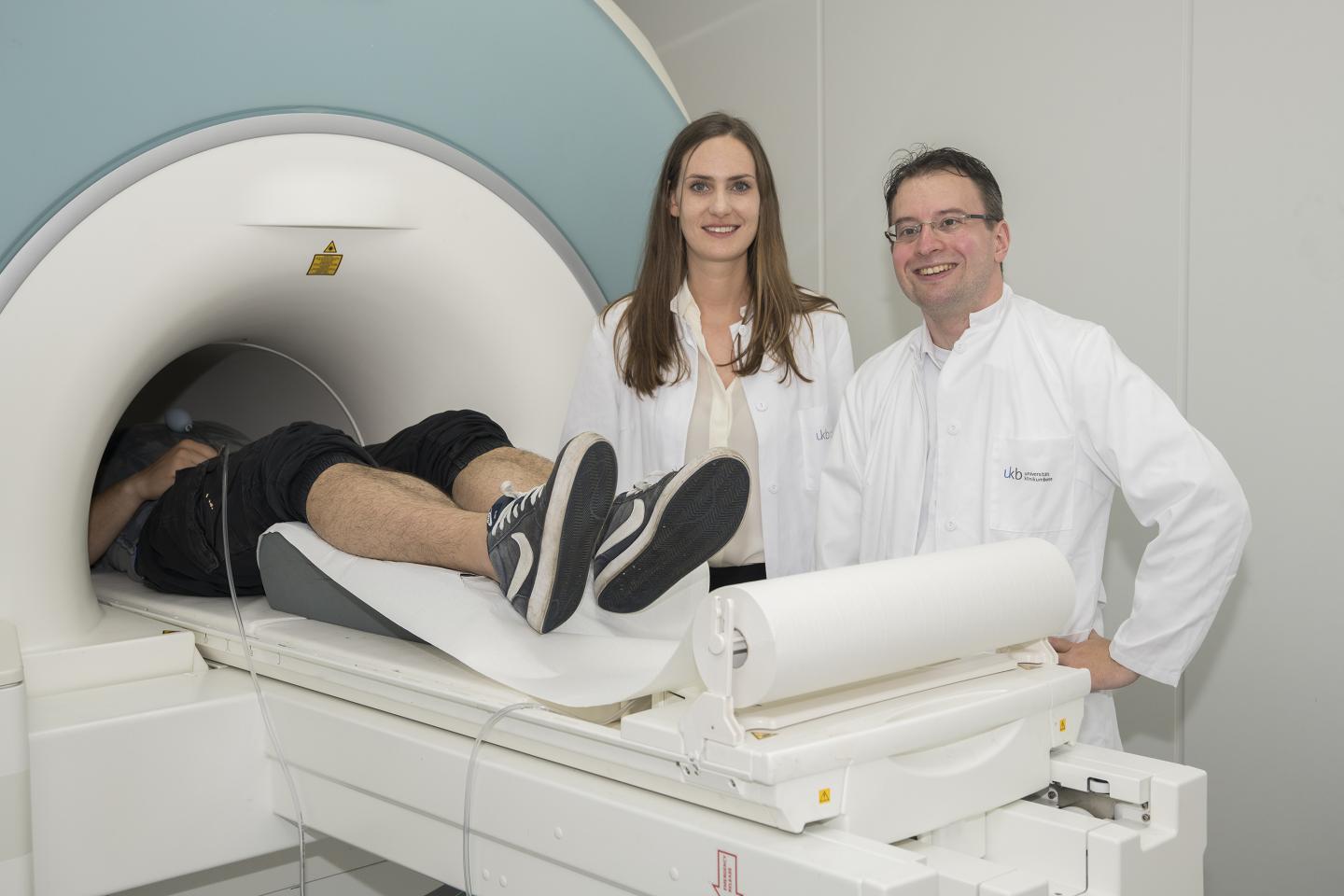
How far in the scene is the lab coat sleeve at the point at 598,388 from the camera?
6.58 ft

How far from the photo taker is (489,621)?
1386mm

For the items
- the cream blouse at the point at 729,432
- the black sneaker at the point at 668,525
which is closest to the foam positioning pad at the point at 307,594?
the black sneaker at the point at 668,525

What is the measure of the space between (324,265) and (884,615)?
4.33ft

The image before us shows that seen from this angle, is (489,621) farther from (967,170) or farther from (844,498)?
(967,170)

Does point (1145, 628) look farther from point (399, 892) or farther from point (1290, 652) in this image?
point (399, 892)

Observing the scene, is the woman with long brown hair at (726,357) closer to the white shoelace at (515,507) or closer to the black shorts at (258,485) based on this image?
the black shorts at (258,485)

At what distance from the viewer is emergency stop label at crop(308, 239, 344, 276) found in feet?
6.40

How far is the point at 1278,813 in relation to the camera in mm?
1993

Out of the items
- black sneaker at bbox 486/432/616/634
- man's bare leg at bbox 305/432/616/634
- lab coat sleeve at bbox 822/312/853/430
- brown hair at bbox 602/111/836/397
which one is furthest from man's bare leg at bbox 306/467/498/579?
lab coat sleeve at bbox 822/312/853/430

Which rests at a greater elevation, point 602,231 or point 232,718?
point 602,231

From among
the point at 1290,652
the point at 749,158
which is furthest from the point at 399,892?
the point at 1290,652

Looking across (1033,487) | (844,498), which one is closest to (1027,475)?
(1033,487)

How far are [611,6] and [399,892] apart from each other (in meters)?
1.67

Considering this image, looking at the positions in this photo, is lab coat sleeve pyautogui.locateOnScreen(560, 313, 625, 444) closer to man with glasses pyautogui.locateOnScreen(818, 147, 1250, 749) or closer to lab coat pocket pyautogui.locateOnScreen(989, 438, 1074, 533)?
man with glasses pyautogui.locateOnScreen(818, 147, 1250, 749)
